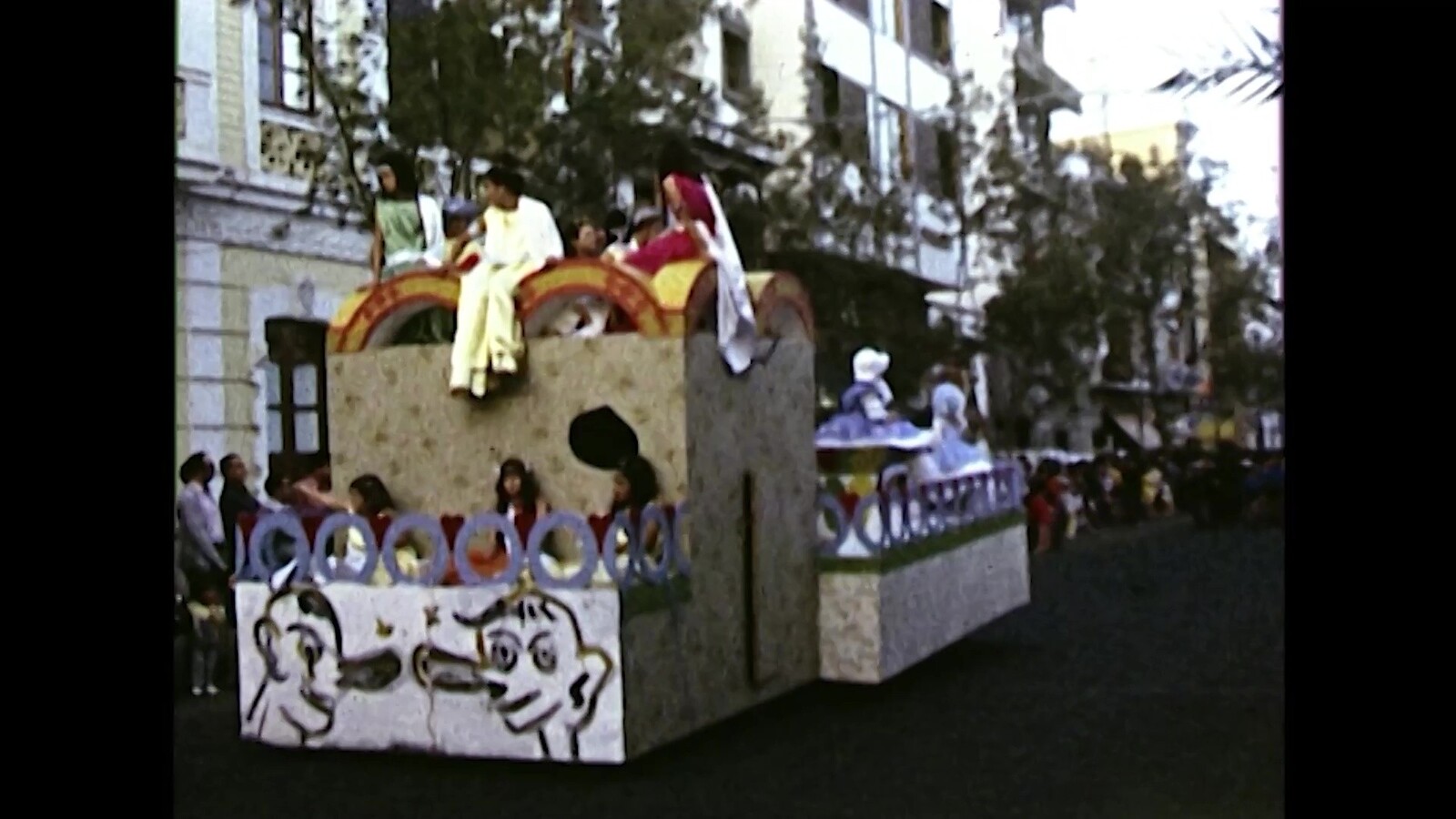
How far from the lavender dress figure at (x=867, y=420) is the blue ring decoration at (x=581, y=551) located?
13.3 inches

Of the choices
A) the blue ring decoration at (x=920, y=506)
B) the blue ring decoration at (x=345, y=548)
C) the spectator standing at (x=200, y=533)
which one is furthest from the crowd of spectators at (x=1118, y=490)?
the spectator standing at (x=200, y=533)

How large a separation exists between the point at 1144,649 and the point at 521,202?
1053 mm

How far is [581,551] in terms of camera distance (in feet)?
7.79

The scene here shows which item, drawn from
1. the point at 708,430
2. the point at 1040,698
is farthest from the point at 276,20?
the point at 1040,698

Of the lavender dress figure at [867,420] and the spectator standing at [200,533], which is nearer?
the lavender dress figure at [867,420]

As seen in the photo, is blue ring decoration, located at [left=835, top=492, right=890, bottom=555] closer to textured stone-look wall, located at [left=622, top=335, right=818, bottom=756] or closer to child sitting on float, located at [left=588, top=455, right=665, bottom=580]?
textured stone-look wall, located at [left=622, top=335, right=818, bottom=756]

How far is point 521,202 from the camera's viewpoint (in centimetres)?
250

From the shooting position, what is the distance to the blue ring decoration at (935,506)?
2396 mm

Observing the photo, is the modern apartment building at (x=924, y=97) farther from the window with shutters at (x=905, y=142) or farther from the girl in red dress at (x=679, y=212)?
the girl in red dress at (x=679, y=212)

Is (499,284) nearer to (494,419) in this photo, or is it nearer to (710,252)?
(494,419)

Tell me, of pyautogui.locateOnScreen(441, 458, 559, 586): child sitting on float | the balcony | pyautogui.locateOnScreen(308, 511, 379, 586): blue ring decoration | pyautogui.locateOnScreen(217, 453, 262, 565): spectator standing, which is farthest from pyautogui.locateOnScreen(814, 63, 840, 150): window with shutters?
pyautogui.locateOnScreen(217, 453, 262, 565): spectator standing

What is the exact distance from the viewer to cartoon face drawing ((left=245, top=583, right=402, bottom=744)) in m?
2.47
